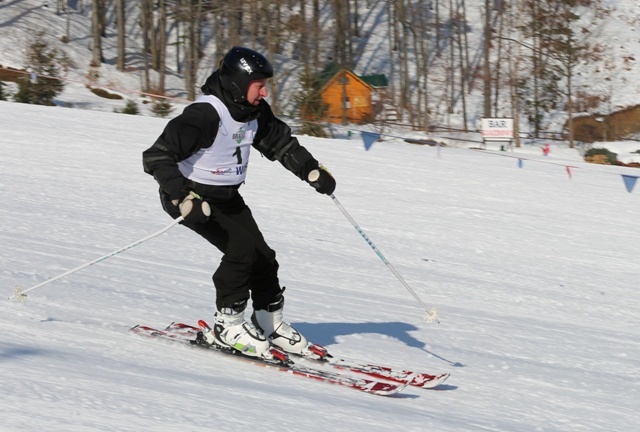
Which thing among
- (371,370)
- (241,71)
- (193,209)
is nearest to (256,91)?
(241,71)

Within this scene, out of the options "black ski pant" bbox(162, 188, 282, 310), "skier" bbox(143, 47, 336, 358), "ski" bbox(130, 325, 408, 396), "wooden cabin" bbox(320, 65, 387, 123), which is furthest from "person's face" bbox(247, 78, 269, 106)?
"wooden cabin" bbox(320, 65, 387, 123)

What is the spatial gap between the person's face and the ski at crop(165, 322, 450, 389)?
1473 millimetres

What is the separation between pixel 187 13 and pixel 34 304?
3000cm

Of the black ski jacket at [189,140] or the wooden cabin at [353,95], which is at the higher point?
the wooden cabin at [353,95]

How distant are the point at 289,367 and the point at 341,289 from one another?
3.58 m

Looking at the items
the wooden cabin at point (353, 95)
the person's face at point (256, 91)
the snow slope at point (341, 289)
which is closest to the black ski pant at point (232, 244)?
the snow slope at point (341, 289)

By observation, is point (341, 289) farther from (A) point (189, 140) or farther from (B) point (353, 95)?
(B) point (353, 95)

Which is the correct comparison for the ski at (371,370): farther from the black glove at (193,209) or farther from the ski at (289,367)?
the black glove at (193,209)

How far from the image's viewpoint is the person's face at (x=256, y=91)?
15.7 ft

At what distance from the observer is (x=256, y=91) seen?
482 centimetres

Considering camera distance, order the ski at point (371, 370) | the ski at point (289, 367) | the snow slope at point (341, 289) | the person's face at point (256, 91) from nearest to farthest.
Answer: the snow slope at point (341, 289) < the person's face at point (256, 91) < the ski at point (289, 367) < the ski at point (371, 370)

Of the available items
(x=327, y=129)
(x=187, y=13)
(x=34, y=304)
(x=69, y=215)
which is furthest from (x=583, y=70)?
(x=34, y=304)

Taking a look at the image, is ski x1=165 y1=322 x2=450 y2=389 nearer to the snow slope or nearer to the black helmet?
the snow slope

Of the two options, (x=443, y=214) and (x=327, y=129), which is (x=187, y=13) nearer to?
(x=327, y=129)
